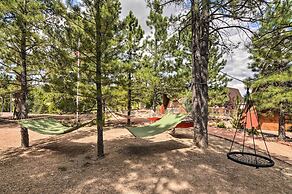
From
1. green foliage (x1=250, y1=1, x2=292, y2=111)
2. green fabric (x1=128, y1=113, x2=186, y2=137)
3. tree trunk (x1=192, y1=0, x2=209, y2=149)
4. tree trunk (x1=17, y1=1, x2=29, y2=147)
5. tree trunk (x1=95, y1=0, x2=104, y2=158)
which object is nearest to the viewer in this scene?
A: tree trunk (x1=95, y1=0, x2=104, y2=158)

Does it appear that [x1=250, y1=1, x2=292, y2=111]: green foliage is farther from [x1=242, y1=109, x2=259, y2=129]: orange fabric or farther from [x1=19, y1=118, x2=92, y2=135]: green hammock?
[x1=19, y1=118, x2=92, y2=135]: green hammock

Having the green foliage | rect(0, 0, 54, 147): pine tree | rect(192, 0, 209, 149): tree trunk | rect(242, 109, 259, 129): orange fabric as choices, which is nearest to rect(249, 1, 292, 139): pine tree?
the green foliage

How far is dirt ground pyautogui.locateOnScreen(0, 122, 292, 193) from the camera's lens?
3.62 m

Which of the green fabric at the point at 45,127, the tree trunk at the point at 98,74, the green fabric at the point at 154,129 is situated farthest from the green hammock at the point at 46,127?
the green fabric at the point at 154,129

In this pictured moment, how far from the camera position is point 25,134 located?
20.5 feet

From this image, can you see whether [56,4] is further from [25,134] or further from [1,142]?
[1,142]

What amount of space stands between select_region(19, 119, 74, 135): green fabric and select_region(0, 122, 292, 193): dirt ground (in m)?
0.65

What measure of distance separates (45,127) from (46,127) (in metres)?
0.03

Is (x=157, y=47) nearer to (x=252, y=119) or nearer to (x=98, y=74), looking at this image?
(x=98, y=74)

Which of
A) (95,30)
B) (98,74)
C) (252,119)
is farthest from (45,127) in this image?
(252,119)

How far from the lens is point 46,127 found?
5.97 m

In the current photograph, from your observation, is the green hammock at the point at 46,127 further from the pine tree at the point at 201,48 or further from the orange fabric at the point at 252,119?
the orange fabric at the point at 252,119

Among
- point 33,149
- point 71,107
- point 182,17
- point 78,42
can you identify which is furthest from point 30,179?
point 182,17

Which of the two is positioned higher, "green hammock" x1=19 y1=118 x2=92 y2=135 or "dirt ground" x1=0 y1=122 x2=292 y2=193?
"green hammock" x1=19 y1=118 x2=92 y2=135
